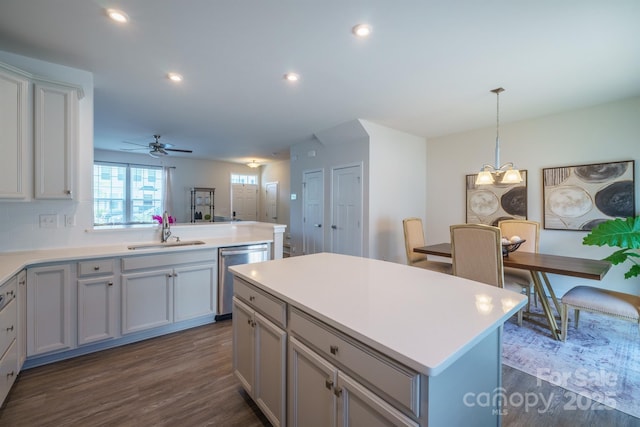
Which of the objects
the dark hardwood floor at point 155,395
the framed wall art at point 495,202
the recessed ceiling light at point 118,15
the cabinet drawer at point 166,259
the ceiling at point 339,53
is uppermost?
the ceiling at point 339,53

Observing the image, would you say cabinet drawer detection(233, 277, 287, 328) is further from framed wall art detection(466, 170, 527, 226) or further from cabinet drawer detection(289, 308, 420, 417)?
framed wall art detection(466, 170, 527, 226)

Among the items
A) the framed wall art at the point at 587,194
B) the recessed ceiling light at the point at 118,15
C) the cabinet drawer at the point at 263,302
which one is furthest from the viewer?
the framed wall art at the point at 587,194

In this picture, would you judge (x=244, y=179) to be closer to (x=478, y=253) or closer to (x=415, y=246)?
(x=415, y=246)

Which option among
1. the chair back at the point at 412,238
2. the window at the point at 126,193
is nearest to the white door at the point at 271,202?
the window at the point at 126,193

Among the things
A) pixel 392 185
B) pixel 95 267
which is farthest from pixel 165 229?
pixel 392 185

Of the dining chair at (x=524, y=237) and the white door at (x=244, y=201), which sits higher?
the white door at (x=244, y=201)

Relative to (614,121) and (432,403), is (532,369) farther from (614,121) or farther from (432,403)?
(614,121)

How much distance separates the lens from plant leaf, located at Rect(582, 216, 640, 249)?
2297 mm

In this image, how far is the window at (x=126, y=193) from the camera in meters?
6.71

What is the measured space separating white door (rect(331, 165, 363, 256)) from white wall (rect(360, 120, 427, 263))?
0.81 ft

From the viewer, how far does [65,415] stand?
1.71 meters

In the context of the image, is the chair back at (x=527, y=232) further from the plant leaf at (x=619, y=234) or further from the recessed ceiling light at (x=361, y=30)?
the recessed ceiling light at (x=361, y=30)

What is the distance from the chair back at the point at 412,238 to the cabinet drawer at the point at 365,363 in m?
2.80

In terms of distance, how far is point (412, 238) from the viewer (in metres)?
3.84
